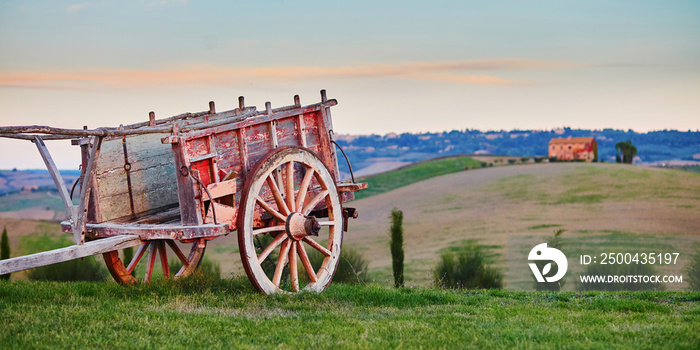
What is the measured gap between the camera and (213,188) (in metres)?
7.20

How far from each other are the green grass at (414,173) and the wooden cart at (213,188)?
108ft

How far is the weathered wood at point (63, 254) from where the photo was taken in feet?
20.2

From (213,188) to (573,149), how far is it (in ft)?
137

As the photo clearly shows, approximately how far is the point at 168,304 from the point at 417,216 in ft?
90.2

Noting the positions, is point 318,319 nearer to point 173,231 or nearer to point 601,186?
point 173,231

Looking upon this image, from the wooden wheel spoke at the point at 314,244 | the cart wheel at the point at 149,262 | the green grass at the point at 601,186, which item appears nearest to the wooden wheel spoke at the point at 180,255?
the cart wheel at the point at 149,262

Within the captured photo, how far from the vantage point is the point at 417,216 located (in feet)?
112

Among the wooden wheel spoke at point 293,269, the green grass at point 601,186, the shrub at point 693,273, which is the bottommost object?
the shrub at point 693,273

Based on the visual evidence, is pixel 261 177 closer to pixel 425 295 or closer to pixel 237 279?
pixel 237 279

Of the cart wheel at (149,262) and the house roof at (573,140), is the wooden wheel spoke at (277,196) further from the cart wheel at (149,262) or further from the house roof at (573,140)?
the house roof at (573,140)

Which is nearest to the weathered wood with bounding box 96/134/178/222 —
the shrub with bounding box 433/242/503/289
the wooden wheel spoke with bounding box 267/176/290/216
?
the wooden wheel spoke with bounding box 267/176/290/216

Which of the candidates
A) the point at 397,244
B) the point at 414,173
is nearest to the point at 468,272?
the point at 397,244

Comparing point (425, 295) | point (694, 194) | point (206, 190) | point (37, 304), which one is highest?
point (206, 190)

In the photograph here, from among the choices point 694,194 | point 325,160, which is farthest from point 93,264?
point 694,194
